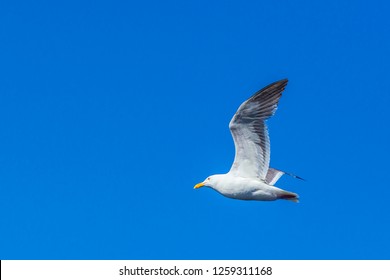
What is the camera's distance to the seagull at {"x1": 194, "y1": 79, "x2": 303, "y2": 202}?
18.2 m

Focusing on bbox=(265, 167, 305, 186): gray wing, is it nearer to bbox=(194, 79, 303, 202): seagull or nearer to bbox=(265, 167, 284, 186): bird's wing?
bbox=(265, 167, 284, 186): bird's wing

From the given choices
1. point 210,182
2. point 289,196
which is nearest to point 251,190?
point 289,196

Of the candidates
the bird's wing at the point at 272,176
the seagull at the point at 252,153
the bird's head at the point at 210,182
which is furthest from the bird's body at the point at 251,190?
the bird's wing at the point at 272,176

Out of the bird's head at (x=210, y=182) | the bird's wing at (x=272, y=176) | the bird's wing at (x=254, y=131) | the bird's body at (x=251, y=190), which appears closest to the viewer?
the bird's body at (x=251, y=190)

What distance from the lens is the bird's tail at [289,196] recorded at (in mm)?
18172

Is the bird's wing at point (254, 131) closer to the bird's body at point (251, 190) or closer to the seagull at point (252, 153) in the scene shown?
the seagull at point (252, 153)

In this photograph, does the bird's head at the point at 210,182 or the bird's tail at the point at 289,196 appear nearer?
the bird's tail at the point at 289,196

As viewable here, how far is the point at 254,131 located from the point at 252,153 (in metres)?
0.41

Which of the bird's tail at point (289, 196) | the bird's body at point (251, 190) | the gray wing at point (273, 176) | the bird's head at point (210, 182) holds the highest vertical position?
the gray wing at point (273, 176)

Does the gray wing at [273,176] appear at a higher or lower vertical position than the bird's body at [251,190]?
higher

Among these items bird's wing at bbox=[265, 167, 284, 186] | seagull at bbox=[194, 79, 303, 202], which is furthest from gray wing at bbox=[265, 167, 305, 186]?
seagull at bbox=[194, 79, 303, 202]
